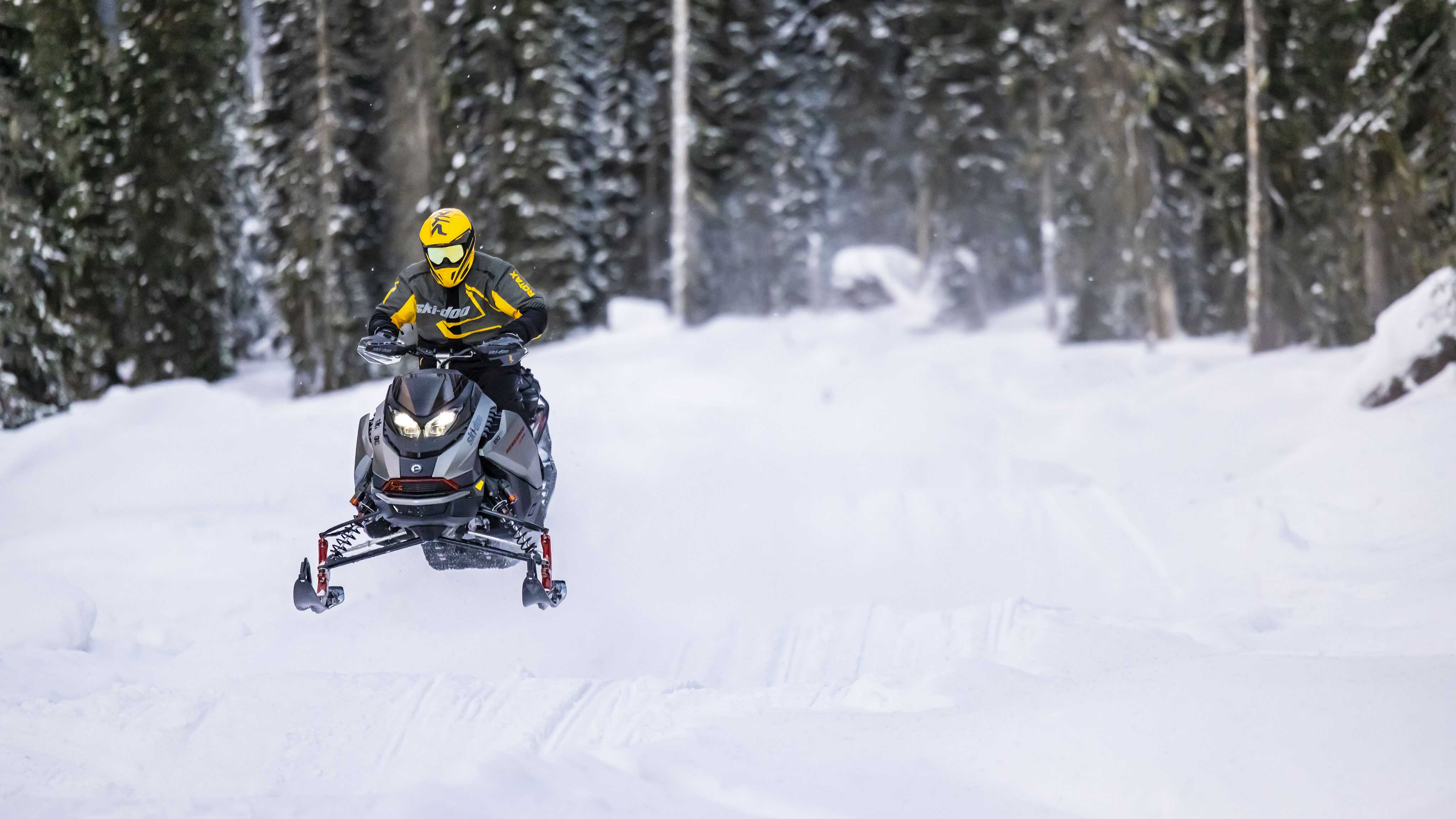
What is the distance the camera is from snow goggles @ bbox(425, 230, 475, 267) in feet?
22.8

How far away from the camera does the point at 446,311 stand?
7.12m

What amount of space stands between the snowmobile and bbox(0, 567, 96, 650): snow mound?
1323 mm

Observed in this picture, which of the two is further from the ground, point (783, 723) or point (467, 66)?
point (467, 66)

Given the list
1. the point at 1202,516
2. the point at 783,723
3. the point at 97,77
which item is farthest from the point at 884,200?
the point at 783,723

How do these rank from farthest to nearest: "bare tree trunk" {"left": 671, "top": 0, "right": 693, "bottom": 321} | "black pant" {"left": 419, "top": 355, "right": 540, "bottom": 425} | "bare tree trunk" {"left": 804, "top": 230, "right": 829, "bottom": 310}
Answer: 1. "bare tree trunk" {"left": 804, "top": 230, "right": 829, "bottom": 310}
2. "bare tree trunk" {"left": 671, "top": 0, "right": 693, "bottom": 321}
3. "black pant" {"left": 419, "top": 355, "right": 540, "bottom": 425}

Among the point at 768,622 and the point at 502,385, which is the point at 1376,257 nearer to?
the point at 768,622

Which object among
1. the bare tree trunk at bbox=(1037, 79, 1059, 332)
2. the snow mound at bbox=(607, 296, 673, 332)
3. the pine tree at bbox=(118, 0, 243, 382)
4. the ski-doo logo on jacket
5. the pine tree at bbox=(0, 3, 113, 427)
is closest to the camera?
the ski-doo logo on jacket

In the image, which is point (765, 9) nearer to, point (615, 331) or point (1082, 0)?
point (1082, 0)

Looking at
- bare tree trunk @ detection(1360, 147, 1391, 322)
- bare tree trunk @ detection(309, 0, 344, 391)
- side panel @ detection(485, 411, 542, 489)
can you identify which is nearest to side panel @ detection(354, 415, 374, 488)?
side panel @ detection(485, 411, 542, 489)

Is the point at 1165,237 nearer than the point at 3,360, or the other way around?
the point at 3,360

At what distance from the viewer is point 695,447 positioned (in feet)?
43.5

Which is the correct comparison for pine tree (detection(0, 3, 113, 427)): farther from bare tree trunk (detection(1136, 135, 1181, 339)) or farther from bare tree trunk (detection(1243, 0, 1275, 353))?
bare tree trunk (detection(1136, 135, 1181, 339))

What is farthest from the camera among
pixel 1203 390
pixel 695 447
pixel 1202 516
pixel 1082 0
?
pixel 1082 0

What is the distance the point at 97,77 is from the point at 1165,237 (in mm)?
18867
